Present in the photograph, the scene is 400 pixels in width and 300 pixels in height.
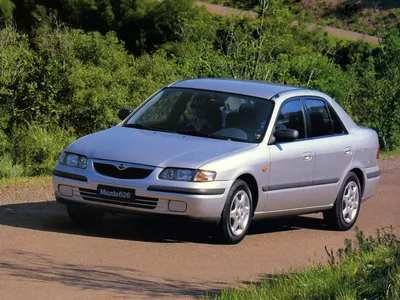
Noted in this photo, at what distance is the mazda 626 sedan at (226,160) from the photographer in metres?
9.15

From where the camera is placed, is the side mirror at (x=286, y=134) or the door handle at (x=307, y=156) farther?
the door handle at (x=307, y=156)

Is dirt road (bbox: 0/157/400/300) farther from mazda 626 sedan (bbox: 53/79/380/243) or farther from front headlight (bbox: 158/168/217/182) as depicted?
front headlight (bbox: 158/168/217/182)

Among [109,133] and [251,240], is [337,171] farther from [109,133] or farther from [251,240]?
[109,133]

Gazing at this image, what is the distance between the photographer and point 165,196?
29.7ft

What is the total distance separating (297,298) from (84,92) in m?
12.3

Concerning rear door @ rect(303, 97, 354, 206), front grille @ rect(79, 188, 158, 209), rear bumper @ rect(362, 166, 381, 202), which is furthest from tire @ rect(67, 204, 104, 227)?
rear bumper @ rect(362, 166, 381, 202)

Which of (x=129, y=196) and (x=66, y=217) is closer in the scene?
(x=129, y=196)

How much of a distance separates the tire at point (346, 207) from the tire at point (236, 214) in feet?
5.55

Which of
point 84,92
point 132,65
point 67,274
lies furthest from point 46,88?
point 67,274

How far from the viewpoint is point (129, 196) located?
9172 mm

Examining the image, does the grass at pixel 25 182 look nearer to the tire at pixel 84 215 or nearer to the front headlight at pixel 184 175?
the tire at pixel 84 215

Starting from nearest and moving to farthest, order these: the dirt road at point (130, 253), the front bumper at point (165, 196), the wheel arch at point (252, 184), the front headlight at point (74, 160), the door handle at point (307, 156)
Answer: the dirt road at point (130, 253), the front bumper at point (165, 196), the front headlight at point (74, 160), the wheel arch at point (252, 184), the door handle at point (307, 156)

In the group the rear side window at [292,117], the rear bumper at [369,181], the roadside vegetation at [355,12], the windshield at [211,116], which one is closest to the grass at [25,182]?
the windshield at [211,116]

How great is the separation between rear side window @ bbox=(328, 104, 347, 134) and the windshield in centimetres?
120
